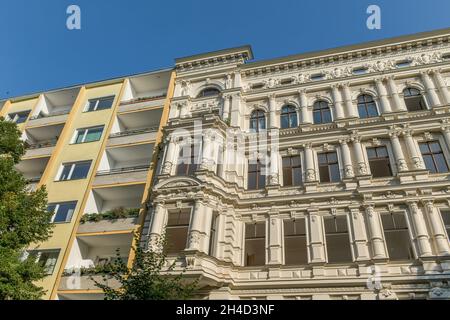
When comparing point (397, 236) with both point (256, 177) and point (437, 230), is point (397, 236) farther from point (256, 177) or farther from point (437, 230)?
point (256, 177)

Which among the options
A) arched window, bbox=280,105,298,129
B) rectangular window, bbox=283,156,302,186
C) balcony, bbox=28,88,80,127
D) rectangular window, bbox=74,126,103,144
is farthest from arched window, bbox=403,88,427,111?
balcony, bbox=28,88,80,127

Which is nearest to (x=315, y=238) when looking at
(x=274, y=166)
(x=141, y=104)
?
(x=274, y=166)

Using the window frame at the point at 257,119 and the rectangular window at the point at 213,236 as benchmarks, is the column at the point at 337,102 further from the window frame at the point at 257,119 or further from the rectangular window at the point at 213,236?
the rectangular window at the point at 213,236

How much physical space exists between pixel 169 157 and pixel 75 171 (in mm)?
7913

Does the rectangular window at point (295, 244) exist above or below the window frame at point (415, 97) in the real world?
below

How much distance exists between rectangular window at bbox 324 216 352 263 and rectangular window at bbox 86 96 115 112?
64.4 feet

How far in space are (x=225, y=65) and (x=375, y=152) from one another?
13.5m

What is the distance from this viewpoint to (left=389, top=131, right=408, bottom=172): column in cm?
1783

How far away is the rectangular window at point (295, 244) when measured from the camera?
56.3ft

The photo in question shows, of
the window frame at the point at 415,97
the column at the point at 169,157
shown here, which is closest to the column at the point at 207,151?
the column at the point at 169,157

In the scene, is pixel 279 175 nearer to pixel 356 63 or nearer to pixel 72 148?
pixel 356 63

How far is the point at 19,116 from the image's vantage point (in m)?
31.0

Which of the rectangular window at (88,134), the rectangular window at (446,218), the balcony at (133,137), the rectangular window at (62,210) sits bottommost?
the rectangular window at (446,218)

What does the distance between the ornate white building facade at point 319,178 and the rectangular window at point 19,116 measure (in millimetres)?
15218
